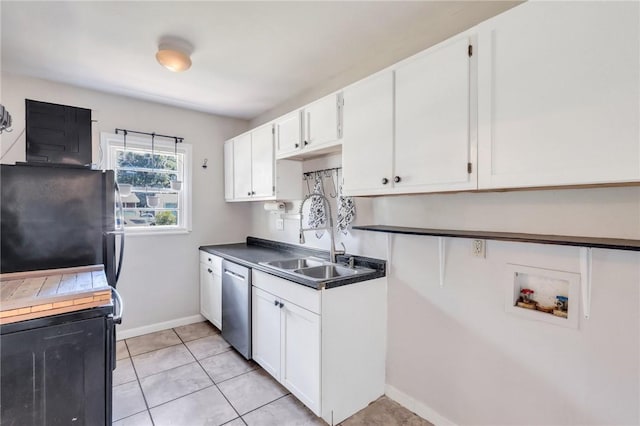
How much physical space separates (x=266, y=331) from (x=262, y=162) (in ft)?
5.00

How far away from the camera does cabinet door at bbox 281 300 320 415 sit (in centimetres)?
181

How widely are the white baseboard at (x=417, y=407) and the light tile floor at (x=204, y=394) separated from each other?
0.12ft

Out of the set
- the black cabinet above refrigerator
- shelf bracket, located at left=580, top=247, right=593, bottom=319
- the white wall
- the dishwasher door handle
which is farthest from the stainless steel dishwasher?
shelf bracket, located at left=580, top=247, right=593, bottom=319

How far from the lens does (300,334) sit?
6.34 ft

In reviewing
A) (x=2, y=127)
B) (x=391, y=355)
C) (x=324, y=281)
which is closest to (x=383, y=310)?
(x=391, y=355)

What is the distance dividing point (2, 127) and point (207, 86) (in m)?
1.49

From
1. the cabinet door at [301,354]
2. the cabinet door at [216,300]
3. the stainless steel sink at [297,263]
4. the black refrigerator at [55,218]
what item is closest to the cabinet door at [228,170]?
the cabinet door at [216,300]

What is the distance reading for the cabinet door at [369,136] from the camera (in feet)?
5.62

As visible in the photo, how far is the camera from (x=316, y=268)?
2447mm

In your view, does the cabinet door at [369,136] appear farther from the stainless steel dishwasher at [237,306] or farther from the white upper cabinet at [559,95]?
the stainless steel dishwasher at [237,306]

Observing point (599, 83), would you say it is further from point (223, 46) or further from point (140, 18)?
point (140, 18)

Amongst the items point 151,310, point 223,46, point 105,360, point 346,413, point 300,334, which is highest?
point 223,46

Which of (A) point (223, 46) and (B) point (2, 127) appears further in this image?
(A) point (223, 46)

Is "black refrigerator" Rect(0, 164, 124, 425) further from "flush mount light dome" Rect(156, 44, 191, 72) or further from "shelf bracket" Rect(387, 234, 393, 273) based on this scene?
"shelf bracket" Rect(387, 234, 393, 273)
